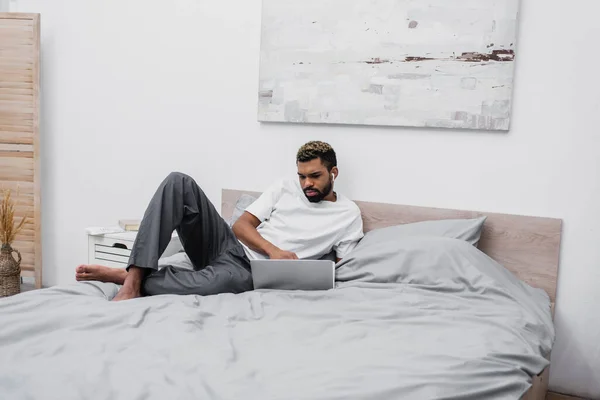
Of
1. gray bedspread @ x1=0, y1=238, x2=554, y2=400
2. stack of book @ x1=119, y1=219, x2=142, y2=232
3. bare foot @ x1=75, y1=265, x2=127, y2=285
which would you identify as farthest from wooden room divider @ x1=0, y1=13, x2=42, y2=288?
gray bedspread @ x1=0, y1=238, x2=554, y2=400

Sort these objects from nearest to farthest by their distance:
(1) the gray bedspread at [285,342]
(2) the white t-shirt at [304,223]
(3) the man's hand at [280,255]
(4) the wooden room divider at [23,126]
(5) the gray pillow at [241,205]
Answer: (1) the gray bedspread at [285,342], (3) the man's hand at [280,255], (2) the white t-shirt at [304,223], (5) the gray pillow at [241,205], (4) the wooden room divider at [23,126]

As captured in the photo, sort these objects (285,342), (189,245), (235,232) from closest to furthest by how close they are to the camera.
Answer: (285,342)
(189,245)
(235,232)

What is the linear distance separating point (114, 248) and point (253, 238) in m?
0.83

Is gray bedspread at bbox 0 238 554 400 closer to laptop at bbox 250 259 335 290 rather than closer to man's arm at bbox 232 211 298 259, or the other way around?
laptop at bbox 250 259 335 290

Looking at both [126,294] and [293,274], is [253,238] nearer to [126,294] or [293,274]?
[293,274]

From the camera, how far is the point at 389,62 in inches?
98.3

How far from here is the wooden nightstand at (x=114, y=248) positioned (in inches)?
106

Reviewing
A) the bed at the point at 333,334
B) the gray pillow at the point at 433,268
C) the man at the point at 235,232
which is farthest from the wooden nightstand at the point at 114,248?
the gray pillow at the point at 433,268

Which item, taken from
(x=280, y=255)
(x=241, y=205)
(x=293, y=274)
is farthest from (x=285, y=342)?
(x=241, y=205)

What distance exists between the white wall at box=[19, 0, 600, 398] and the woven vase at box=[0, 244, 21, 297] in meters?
0.36

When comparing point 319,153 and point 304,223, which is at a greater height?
point 319,153

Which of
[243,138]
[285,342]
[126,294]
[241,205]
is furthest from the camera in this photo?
[243,138]

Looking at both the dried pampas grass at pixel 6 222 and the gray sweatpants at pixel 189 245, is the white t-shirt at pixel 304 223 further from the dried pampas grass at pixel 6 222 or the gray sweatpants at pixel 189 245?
the dried pampas grass at pixel 6 222

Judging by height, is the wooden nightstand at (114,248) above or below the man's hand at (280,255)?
Result: below
